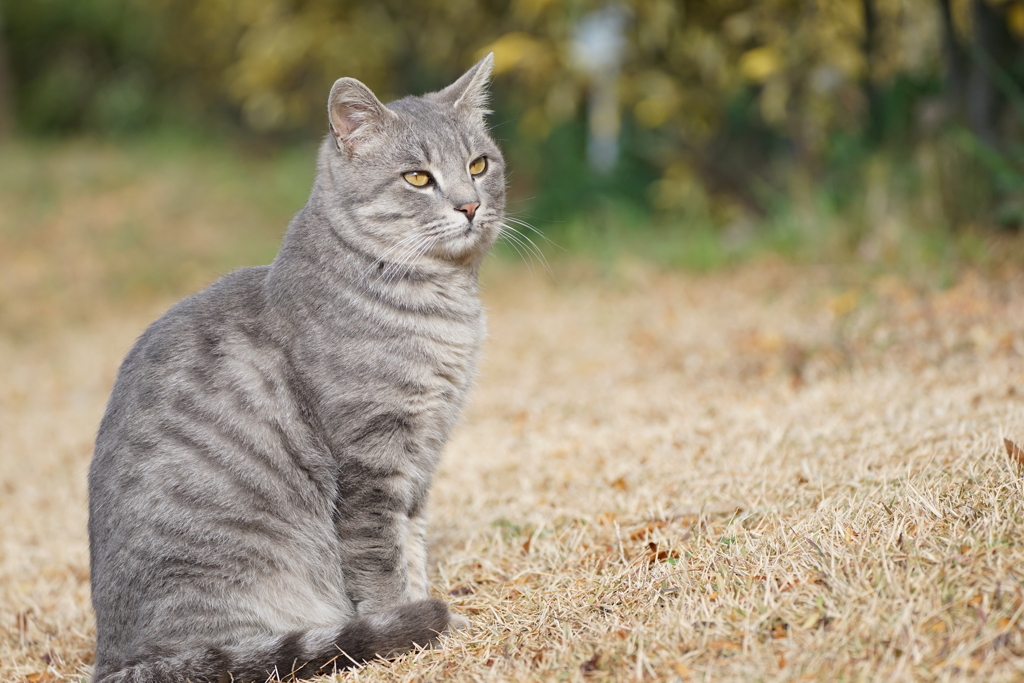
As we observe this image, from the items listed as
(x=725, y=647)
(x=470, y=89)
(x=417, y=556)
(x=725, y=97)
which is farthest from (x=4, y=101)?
(x=725, y=647)

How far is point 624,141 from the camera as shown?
31.1ft

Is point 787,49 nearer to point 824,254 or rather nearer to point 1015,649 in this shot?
point 824,254

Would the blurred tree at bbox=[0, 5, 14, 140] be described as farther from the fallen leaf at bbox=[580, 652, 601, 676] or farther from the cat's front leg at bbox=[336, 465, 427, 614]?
the fallen leaf at bbox=[580, 652, 601, 676]

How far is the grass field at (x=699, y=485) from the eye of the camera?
184 cm

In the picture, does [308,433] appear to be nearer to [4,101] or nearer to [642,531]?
[642,531]

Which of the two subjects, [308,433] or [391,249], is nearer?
[308,433]

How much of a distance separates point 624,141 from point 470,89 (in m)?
6.76

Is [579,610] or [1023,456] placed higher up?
[1023,456]

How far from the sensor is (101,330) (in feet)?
24.2

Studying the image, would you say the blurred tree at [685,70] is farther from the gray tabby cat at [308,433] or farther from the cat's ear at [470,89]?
the gray tabby cat at [308,433]

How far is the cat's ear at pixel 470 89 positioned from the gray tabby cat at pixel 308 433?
0.20 m

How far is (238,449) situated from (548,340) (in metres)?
3.36

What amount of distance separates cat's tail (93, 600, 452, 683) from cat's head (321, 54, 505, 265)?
3.55 ft

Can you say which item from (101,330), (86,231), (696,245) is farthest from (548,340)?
(86,231)
